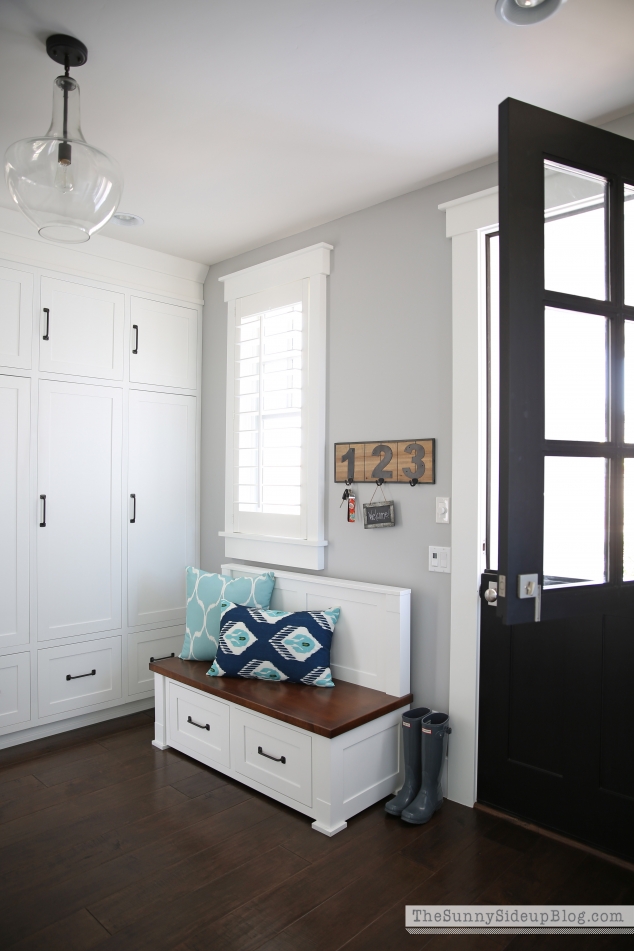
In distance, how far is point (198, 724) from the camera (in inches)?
120

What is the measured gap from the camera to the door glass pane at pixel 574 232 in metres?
1.72

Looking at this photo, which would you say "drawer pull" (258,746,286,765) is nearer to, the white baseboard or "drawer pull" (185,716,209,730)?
"drawer pull" (185,716,209,730)

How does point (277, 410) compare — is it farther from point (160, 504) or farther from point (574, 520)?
point (574, 520)

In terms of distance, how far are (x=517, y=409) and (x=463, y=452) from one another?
106 cm

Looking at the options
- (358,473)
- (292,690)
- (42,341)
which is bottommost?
(292,690)

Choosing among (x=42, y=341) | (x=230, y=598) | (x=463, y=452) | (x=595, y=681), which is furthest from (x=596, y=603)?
(x=42, y=341)

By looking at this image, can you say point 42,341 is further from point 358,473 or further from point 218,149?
point 358,473

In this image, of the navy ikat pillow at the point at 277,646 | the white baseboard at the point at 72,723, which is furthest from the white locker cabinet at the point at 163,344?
the white baseboard at the point at 72,723

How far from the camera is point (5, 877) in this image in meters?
2.18

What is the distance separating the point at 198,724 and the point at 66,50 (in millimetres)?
2693

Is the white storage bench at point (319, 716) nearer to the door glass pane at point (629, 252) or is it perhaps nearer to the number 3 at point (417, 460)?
the number 3 at point (417, 460)

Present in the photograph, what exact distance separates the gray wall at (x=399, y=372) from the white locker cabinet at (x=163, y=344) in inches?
37.7

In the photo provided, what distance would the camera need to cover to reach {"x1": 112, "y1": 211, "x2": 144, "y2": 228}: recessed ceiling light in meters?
3.28

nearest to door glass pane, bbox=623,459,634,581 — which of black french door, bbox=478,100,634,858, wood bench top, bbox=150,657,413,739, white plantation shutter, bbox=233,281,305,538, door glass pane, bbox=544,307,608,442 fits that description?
black french door, bbox=478,100,634,858
